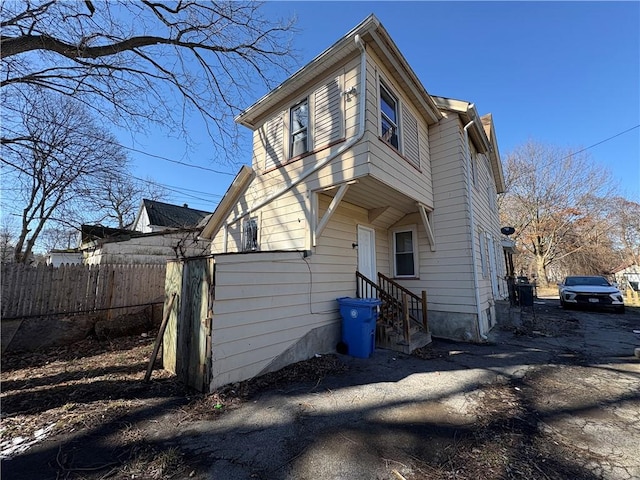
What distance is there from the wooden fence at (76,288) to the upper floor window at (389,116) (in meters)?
7.34

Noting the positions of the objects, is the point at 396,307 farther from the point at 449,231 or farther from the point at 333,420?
the point at 333,420

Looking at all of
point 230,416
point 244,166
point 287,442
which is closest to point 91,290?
point 244,166

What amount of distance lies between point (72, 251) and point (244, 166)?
14.8m

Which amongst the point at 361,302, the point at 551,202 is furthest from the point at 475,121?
the point at 551,202

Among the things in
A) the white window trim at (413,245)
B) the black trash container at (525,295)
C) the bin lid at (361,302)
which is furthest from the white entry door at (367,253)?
the black trash container at (525,295)

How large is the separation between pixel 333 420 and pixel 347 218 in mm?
4503

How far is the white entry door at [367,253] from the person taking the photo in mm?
7153

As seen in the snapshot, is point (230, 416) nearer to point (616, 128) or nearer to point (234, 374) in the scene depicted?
point (234, 374)

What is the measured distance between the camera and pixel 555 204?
83.1ft

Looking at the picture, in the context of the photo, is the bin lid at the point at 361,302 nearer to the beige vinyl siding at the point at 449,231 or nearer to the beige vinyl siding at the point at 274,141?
the beige vinyl siding at the point at 449,231

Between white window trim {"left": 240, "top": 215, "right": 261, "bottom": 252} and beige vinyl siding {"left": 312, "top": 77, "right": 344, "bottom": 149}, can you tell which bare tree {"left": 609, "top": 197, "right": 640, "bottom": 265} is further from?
white window trim {"left": 240, "top": 215, "right": 261, "bottom": 252}

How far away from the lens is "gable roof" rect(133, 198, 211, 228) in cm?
1917

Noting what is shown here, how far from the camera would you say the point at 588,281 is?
1229 centimetres

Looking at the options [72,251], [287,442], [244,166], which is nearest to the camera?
[287,442]
